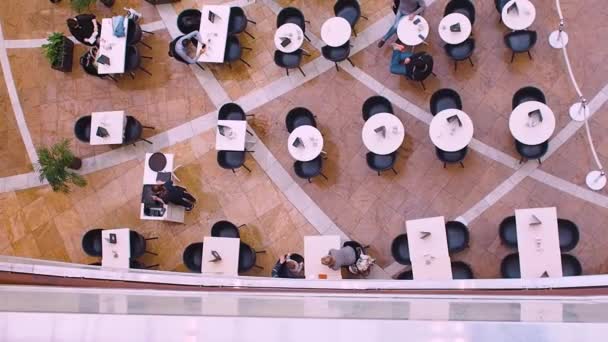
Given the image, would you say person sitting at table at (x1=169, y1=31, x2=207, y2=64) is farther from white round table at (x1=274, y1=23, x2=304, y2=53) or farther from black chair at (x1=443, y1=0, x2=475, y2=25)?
black chair at (x1=443, y1=0, x2=475, y2=25)

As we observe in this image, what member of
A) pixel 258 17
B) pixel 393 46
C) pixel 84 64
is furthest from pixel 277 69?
pixel 84 64

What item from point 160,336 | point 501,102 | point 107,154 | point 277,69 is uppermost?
point 277,69

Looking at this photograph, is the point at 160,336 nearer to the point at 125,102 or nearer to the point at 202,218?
the point at 202,218

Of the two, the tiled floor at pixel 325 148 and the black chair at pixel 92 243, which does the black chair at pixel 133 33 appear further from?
the black chair at pixel 92 243

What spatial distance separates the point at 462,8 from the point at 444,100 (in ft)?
5.88

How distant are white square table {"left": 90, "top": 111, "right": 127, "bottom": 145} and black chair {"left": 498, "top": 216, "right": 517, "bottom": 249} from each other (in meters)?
7.07

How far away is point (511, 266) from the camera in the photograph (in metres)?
8.31

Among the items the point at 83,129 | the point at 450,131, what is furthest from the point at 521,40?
the point at 83,129

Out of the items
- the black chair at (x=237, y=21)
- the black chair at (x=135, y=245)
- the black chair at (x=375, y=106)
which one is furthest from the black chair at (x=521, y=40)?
the black chair at (x=135, y=245)

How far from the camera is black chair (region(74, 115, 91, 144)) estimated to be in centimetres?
1022

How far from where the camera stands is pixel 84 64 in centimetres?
1060

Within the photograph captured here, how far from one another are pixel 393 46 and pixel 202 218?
489 centimetres

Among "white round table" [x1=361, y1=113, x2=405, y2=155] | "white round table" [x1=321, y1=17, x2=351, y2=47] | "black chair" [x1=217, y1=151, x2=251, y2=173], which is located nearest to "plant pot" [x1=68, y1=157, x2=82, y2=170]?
"black chair" [x1=217, y1=151, x2=251, y2=173]

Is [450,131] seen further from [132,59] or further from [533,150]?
[132,59]
